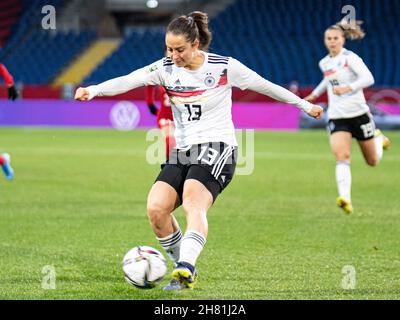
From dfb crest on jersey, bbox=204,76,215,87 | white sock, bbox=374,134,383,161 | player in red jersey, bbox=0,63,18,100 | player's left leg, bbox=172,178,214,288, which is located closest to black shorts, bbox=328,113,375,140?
white sock, bbox=374,134,383,161

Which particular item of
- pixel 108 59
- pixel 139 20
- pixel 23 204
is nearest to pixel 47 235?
pixel 23 204

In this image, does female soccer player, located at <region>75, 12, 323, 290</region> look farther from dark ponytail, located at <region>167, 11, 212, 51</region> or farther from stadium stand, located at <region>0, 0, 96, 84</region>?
stadium stand, located at <region>0, 0, 96, 84</region>

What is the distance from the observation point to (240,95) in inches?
1262

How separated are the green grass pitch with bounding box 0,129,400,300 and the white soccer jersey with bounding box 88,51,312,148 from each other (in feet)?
3.85

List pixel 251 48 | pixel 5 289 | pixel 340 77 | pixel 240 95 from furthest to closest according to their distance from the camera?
1. pixel 251 48
2. pixel 240 95
3. pixel 340 77
4. pixel 5 289

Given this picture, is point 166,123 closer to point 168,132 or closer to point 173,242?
point 168,132

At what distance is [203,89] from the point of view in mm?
6129

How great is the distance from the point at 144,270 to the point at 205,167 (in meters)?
0.85

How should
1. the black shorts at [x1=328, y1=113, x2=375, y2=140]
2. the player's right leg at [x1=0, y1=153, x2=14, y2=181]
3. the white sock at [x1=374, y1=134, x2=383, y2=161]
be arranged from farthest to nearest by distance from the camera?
the player's right leg at [x1=0, y1=153, x2=14, y2=181] → the white sock at [x1=374, y1=134, x2=383, y2=161] → the black shorts at [x1=328, y1=113, x2=375, y2=140]

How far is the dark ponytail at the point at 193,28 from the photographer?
5859 mm

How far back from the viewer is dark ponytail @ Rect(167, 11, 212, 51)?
5.86 meters

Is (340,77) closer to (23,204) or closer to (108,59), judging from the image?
(23,204)

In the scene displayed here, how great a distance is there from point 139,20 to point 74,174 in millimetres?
28712

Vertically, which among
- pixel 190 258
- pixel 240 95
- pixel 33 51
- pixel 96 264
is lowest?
pixel 190 258
